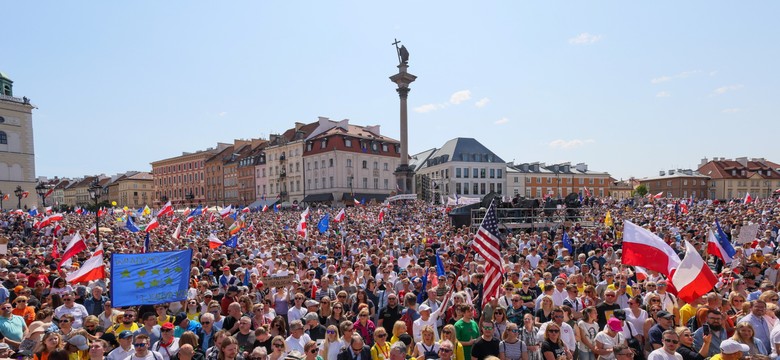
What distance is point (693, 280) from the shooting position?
7.28 m

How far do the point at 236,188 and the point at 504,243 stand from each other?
7136 centimetres

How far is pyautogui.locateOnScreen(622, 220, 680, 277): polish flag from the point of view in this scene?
823 centimetres

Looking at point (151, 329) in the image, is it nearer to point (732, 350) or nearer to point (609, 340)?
point (609, 340)

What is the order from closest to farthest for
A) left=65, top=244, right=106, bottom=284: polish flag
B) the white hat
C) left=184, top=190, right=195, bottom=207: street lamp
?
the white hat < left=65, top=244, right=106, bottom=284: polish flag < left=184, top=190, right=195, bottom=207: street lamp

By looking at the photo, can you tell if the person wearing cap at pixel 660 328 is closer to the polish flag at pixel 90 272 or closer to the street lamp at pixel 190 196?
the polish flag at pixel 90 272

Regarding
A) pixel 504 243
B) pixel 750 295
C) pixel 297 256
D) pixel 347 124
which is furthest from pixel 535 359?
pixel 347 124

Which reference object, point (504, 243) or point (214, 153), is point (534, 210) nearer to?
point (504, 243)

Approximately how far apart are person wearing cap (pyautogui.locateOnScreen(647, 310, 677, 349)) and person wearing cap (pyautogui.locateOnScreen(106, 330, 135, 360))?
21.3 ft

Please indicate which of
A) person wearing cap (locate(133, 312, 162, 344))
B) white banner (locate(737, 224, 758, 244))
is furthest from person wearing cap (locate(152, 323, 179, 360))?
white banner (locate(737, 224, 758, 244))

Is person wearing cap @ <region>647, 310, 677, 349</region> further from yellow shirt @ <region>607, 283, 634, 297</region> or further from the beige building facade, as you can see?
the beige building facade

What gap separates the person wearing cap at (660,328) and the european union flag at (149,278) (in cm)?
727

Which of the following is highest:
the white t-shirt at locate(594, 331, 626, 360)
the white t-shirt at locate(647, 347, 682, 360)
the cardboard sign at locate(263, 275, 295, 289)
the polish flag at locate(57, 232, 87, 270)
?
the polish flag at locate(57, 232, 87, 270)

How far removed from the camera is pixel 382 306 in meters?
8.59

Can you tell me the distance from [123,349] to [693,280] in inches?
305
